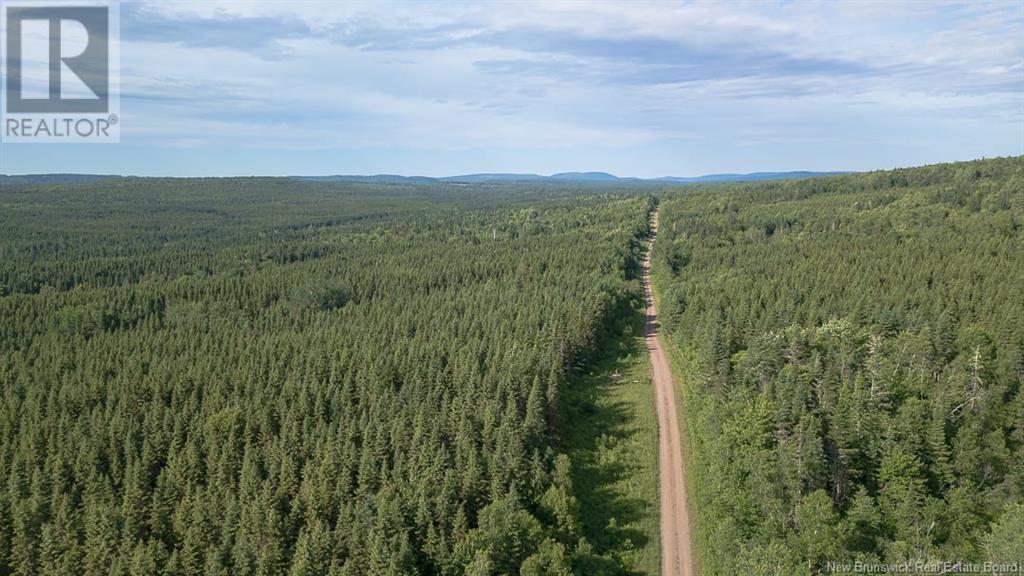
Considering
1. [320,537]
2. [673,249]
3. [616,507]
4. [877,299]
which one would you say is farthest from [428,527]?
[673,249]

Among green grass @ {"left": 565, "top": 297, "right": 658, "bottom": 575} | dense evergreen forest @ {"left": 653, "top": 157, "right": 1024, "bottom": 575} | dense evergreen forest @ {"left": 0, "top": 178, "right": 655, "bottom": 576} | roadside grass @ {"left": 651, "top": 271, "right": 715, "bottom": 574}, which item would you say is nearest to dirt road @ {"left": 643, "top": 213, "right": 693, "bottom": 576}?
roadside grass @ {"left": 651, "top": 271, "right": 715, "bottom": 574}

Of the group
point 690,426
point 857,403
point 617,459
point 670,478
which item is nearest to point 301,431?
point 617,459

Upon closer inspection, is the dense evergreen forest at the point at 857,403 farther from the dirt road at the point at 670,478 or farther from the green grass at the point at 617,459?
the green grass at the point at 617,459

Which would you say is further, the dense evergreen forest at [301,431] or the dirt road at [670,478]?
the dirt road at [670,478]

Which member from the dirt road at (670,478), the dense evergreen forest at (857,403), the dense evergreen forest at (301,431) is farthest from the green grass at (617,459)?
the dense evergreen forest at (857,403)

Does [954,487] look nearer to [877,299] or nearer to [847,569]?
[847,569]

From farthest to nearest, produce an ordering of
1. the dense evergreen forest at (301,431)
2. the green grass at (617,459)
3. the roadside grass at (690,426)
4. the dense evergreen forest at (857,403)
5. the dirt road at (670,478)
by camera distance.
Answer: the roadside grass at (690,426)
the green grass at (617,459)
the dirt road at (670,478)
the dense evergreen forest at (857,403)
the dense evergreen forest at (301,431)

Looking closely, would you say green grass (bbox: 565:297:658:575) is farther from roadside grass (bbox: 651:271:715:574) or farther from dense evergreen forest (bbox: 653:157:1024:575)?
dense evergreen forest (bbox: 653:157:1024:575)
